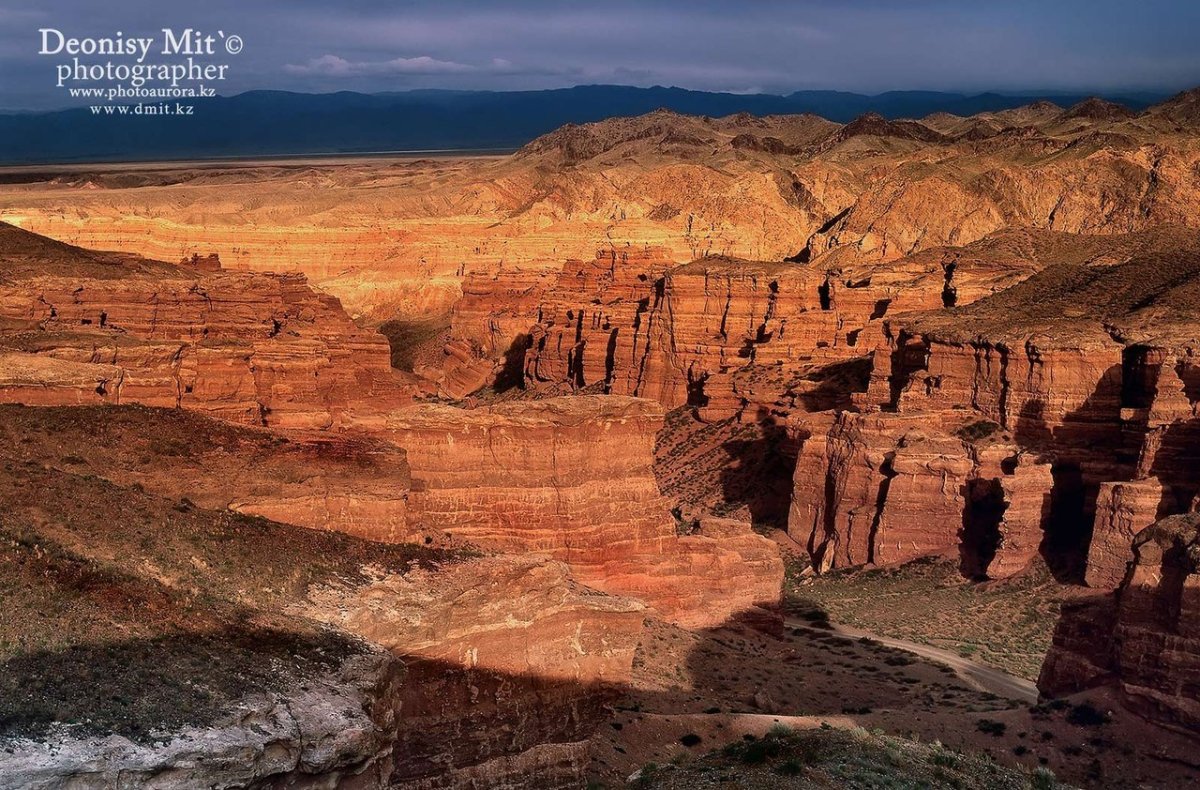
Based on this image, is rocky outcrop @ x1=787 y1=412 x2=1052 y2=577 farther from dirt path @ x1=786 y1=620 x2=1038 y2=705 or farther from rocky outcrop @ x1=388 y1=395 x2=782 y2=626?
rocky outcrop @ x1=388 y1=395 x2=782 y2=626

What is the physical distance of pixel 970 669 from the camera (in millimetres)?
34938

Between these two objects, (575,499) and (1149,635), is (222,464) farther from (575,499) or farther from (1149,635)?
(1149,635)

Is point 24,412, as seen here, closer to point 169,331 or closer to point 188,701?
point 188,701

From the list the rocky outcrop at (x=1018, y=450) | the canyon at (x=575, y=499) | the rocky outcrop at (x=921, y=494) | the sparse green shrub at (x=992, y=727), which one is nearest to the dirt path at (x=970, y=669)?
the canyon at (x=575, y=499)

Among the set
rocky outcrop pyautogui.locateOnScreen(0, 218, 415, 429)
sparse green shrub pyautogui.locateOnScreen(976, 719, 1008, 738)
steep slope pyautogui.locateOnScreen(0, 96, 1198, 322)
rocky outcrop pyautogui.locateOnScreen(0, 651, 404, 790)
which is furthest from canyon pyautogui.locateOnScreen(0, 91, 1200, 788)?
steep slope pyautogui.locateOnScreen(0, 96, 1198, 322)

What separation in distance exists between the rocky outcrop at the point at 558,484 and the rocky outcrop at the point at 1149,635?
8.05 m

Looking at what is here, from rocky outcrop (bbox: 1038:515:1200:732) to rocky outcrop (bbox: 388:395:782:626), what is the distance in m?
8.05

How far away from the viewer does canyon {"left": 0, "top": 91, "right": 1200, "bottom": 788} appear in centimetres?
1717

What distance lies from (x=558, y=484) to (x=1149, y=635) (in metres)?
10.9

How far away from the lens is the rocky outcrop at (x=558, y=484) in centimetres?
2956

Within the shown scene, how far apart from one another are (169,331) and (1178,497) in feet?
105

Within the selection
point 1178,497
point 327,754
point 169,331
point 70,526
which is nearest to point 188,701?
point 327,754

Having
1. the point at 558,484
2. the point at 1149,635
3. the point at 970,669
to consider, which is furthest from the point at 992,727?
the point at 558,484

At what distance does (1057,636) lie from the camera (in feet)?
90.7
